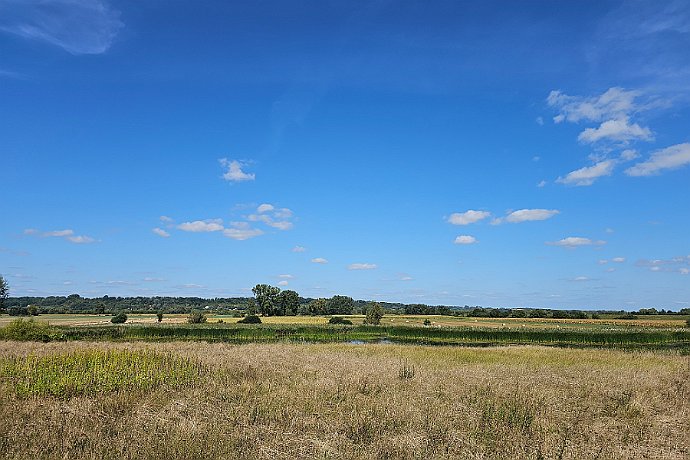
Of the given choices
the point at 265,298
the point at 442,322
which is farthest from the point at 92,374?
the point at 265,298

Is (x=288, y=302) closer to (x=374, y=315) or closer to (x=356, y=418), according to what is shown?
(x=374, y=315)

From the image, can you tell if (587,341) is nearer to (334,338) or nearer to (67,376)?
(334,338)

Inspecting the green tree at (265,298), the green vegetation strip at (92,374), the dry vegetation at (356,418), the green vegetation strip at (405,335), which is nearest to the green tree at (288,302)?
the green tree at (265,298)

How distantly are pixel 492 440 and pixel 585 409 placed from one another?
421 centimetres

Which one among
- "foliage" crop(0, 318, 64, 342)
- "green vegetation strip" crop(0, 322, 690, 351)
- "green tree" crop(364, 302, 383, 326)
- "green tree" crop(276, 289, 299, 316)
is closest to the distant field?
"green tree" crop(364, 302, 383, 326)

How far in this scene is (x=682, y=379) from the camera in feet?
53.5

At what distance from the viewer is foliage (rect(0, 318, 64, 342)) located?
35.6 metres

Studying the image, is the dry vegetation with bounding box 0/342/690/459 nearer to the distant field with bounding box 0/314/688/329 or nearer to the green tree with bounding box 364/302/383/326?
the distant field with bounding box 0/314/688/329

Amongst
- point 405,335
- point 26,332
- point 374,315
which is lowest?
point 405,335

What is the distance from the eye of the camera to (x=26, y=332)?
3597 cm

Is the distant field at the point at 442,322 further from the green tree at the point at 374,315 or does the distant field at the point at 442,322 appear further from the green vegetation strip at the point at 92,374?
the green vegetation strip at the point at 92,374

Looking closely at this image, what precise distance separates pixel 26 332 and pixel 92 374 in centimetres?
2688

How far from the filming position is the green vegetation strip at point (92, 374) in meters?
13.1

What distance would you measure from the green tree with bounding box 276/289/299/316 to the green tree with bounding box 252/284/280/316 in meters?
2.47
